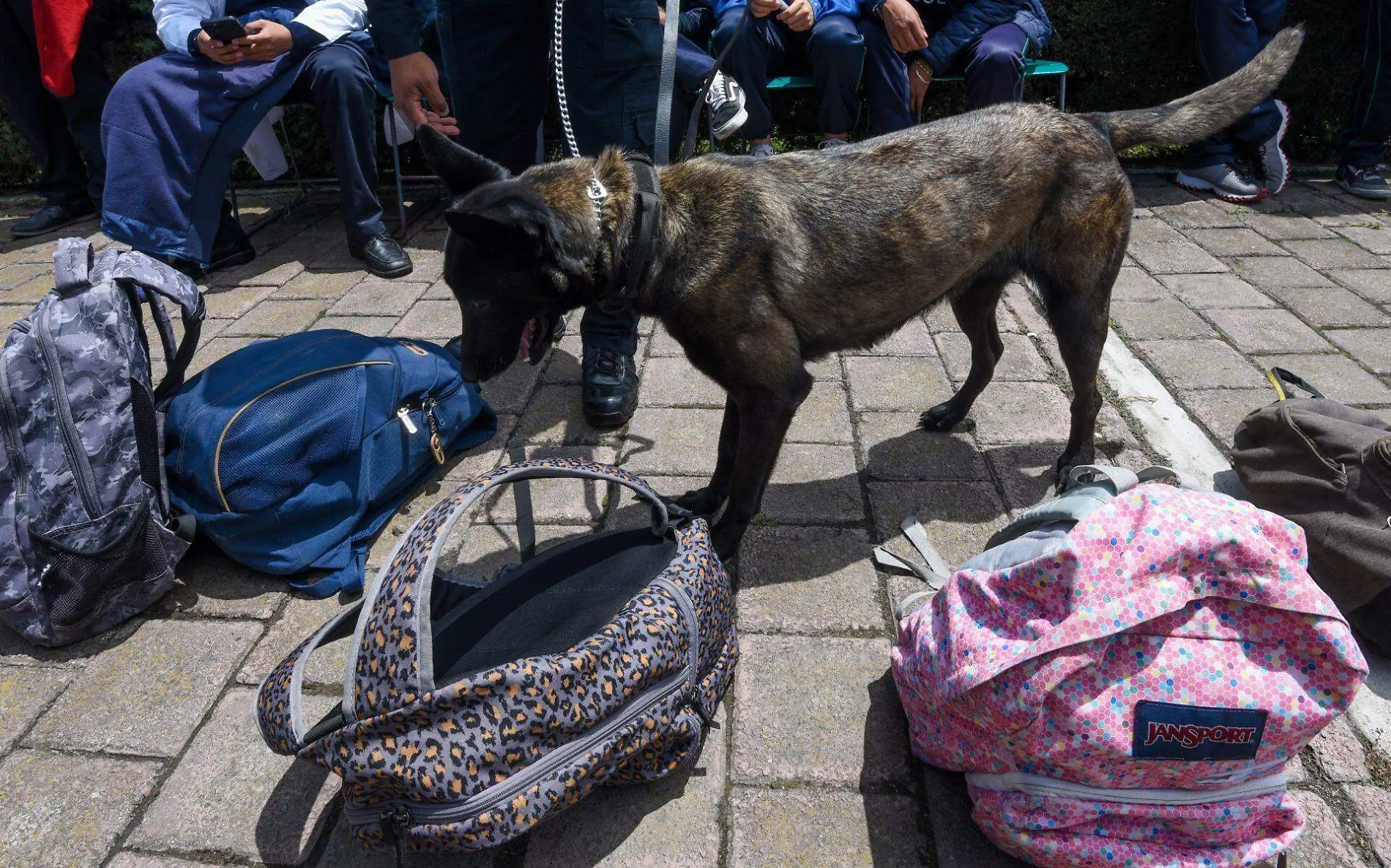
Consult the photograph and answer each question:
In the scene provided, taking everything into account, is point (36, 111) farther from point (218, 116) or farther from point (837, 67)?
point (837, 67)

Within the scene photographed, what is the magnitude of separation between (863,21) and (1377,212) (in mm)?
4047

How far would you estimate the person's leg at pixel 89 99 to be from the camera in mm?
6133

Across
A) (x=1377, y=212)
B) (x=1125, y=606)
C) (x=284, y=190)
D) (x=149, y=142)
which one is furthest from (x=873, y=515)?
(x=284, y=190)

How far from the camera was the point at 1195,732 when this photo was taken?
1571 millimetres

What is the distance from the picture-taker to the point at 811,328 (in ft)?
8.78

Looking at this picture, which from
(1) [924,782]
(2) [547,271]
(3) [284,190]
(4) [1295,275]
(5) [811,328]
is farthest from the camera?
(3) [284,190]

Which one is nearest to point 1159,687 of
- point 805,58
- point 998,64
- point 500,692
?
point 500,692

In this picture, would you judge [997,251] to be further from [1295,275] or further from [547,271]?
[1295,275]

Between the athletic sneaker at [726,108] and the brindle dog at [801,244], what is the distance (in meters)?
2.58

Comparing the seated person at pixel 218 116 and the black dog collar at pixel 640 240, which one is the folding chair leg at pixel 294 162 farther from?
the black dog collar at pixel 640 240

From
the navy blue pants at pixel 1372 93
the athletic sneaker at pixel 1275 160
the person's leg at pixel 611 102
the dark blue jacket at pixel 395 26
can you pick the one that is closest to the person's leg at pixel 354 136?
the dark blue jacket at pixel 395 26

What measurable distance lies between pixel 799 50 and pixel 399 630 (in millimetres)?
5730

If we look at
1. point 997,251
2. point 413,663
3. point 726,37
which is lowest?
point 413,663

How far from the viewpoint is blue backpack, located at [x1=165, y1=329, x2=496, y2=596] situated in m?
2.63
